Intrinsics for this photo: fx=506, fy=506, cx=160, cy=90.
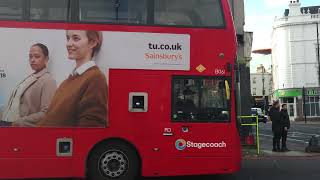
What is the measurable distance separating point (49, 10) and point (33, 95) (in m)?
1.74

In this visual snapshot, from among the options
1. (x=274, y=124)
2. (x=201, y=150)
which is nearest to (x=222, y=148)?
(x=201, y=150)

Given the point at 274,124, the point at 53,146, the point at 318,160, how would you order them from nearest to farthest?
the point at 53,146 < the point at 318,160 < the point at 274,124

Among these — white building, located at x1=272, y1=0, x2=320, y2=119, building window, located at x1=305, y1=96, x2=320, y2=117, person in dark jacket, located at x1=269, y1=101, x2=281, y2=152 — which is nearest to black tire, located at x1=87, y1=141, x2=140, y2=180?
person in dark jacket, located at x1=269, y1=101, x2=281, y2=152

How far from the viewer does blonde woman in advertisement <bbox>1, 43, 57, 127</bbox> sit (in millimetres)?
10047

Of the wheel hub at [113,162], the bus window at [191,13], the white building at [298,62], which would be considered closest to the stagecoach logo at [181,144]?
the wheel hub at [113,162]

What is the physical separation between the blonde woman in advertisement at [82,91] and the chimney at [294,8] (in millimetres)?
59989

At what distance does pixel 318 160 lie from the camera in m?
15.4

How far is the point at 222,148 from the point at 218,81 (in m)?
1.38

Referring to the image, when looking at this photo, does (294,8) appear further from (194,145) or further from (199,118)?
(194,145)

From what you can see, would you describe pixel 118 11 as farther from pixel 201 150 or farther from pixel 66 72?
pixel 201 150

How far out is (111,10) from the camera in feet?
34.0

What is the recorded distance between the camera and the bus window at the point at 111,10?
10.3m

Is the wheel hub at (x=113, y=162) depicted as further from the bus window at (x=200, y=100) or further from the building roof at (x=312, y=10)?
the building roof at (x=312, y=10)

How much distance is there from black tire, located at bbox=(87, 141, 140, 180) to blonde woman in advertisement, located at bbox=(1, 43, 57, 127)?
1.37 m
